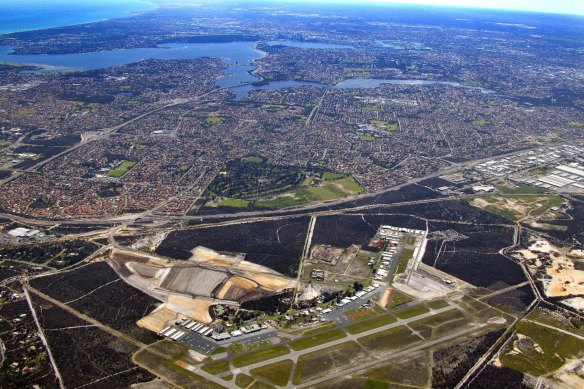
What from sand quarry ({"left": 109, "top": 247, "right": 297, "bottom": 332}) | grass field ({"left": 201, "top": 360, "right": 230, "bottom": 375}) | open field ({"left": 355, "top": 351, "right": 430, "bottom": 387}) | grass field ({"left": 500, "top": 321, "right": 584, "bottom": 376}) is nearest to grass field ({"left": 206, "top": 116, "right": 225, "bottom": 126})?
sand quarry ({"left": 109, "top": 247, "right": 297, "bottom": 332})

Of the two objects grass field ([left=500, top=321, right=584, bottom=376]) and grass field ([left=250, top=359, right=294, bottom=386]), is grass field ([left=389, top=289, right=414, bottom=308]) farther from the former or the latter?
grass field ([left=250, top=359, right=294, bottom=386])

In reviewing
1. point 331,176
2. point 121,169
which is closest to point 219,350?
point 331,176

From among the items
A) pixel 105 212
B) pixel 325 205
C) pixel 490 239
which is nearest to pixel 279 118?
pixel 325 205

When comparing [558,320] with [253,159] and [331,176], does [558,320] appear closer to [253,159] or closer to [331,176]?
[331,176]

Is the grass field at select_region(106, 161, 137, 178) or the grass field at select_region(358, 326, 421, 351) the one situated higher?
the grass field at select_region(106, 161, 137, 178)

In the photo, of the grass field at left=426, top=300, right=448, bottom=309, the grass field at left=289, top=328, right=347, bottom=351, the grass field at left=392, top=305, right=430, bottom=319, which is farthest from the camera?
the grass field at left=426, top=300, right=448, bottom=309
